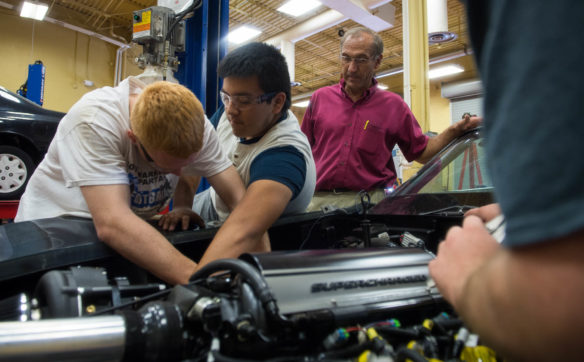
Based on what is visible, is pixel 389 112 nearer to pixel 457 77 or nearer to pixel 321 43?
pixel 321 43

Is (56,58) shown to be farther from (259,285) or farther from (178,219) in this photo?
(259,285)

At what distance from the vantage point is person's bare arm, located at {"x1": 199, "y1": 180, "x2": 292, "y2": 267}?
1.38 meters

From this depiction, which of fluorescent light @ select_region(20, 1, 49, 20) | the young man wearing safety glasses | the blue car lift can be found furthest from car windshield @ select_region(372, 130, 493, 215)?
fluorescent light @ select_region(20, 1, 49, 20)

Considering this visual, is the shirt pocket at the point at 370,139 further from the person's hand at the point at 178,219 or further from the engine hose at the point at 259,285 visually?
the engine hose at the point at 259,285

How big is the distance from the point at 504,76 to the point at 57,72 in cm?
1163

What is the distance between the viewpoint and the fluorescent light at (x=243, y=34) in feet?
27.5

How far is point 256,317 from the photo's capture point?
2.61ft

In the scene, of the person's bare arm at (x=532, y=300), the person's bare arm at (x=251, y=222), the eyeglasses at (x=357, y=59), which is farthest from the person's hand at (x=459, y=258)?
the eyeglasses at (x=357, y=59)

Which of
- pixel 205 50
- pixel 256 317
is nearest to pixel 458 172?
pixel 256 317

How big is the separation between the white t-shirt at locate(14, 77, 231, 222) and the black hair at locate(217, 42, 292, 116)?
→ 1.04 ft

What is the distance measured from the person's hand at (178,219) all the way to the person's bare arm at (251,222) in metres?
0.22

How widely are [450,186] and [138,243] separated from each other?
1.49m

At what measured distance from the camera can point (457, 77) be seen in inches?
482

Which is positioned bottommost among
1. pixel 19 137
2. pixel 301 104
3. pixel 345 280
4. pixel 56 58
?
pixel 345 280
